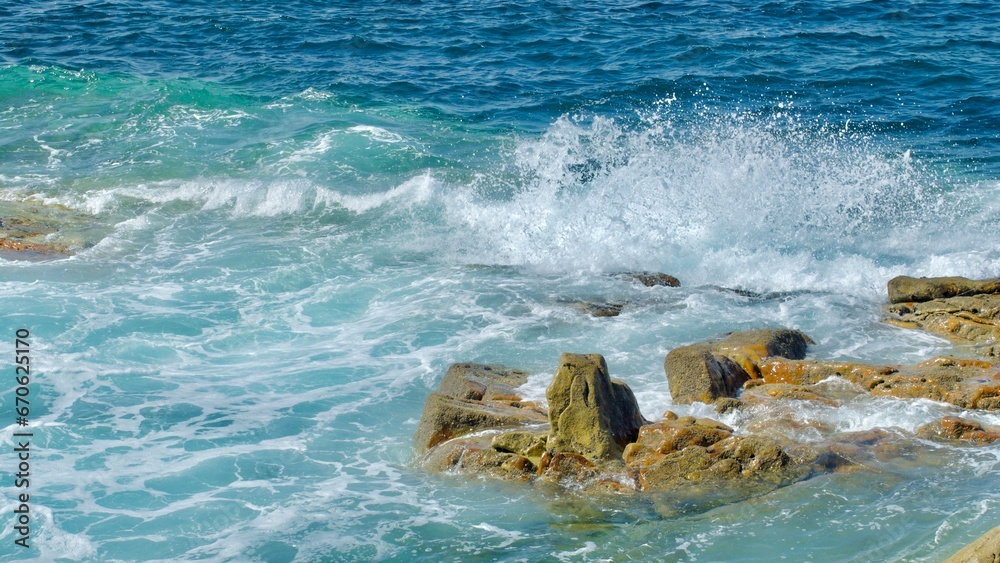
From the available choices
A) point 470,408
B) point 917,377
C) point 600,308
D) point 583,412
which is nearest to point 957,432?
point 917,377

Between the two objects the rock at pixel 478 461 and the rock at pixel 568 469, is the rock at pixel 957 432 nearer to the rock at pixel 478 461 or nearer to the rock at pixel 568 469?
the rock at pixel 568 469

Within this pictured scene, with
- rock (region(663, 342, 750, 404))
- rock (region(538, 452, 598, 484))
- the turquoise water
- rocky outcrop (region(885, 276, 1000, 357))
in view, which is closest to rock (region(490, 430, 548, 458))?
rock (region(538, 452, 598, 484))

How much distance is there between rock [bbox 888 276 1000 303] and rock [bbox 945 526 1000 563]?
6314 mm

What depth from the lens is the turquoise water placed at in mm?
6660

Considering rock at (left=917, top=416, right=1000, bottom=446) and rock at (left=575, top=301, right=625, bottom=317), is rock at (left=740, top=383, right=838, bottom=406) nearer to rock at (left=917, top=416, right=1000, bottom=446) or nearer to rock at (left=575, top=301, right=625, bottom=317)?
rock at (left=917, top=416, right=1000, bottom=446)

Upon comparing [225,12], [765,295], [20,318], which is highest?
[225,12]

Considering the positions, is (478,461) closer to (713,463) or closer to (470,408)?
(470,408)

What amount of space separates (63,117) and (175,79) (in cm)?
235

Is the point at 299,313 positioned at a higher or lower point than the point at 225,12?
lower

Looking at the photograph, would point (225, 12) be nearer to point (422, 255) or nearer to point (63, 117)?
point (63, 117)

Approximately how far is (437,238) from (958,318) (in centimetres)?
649

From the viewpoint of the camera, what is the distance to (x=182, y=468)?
7.64m

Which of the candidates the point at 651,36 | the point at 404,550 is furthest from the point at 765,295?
the point at 651,36

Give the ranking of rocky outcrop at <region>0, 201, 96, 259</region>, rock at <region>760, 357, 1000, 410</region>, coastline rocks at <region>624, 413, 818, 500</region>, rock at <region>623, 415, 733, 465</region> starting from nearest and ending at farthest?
1. coastline rocks at <region>624, 413, 818, 500</region>
2. rock at <region>623, 415, 733, 465</region>
3. rock at <region>760, 357, 1000, 410</region>
4. rocky outcrop at <region>0, 201, 96, 259</region>
